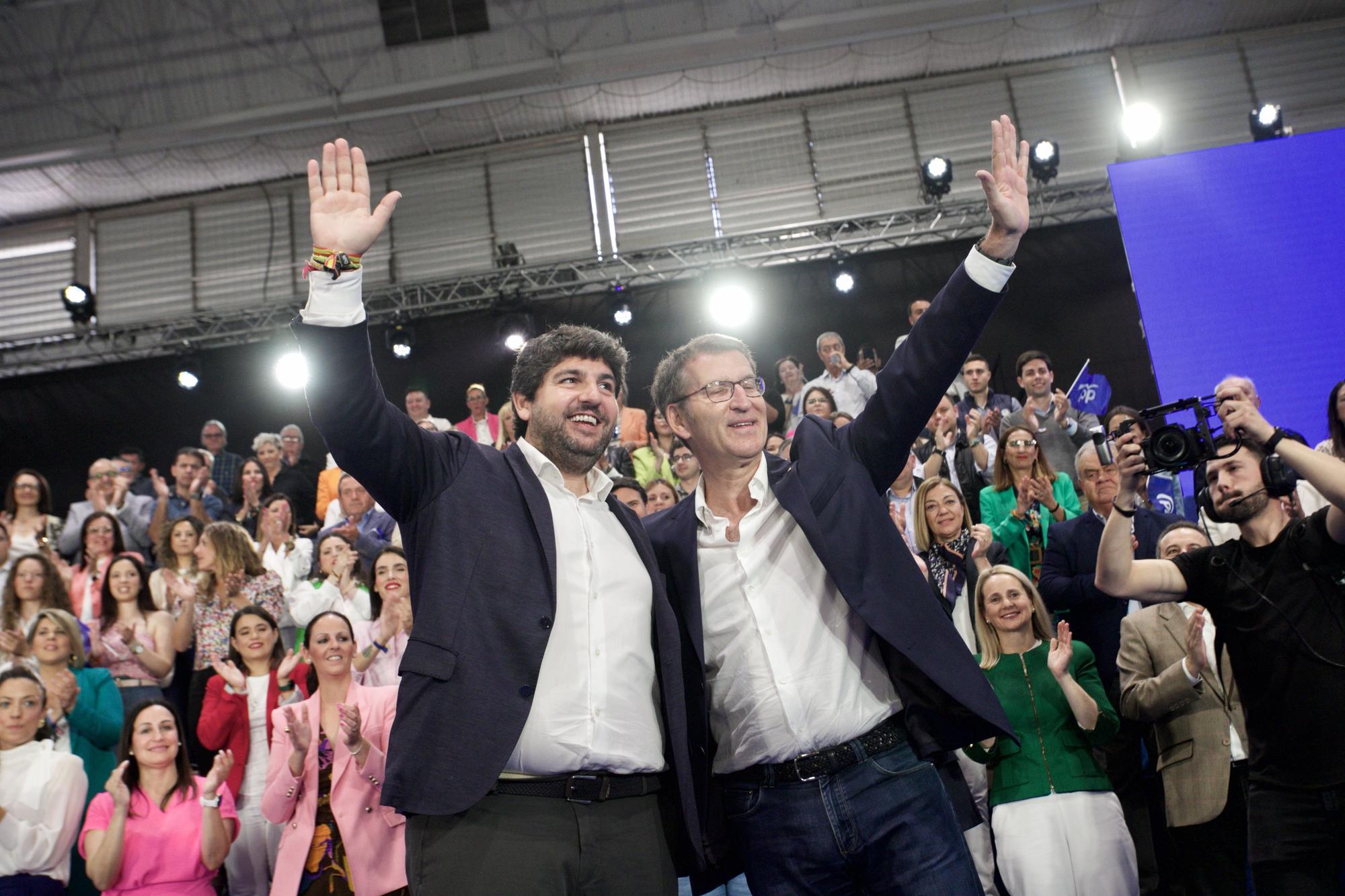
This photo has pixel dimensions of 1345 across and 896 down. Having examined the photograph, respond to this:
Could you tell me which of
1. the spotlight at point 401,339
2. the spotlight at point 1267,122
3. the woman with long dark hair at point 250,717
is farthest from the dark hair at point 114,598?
the spotlight at point 1267,122

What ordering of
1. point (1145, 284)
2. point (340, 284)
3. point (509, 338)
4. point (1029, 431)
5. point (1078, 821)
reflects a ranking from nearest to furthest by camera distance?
point (340, 284), point (1078, 821), point (1029, 431), point (1145, 284), point (509, 338)

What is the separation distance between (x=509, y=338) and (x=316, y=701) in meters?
6.68

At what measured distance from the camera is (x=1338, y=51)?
37.0ft

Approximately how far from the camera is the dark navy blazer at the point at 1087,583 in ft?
14.7

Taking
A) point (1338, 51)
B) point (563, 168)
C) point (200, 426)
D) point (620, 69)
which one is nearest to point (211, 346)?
point (200, 426)

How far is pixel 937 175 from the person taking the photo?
31.9 ft

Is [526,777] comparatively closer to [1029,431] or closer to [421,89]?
[1029,431]

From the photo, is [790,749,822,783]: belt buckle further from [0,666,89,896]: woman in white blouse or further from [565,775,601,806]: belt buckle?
[0,666,89,896]: woman in white blouse

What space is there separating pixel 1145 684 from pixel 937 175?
6.90 m

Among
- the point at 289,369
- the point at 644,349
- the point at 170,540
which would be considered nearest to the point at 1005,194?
the point at 170,540

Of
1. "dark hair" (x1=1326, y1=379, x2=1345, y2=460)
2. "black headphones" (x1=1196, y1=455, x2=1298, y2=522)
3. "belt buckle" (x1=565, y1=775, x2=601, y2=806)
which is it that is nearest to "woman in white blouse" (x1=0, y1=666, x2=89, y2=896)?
"belt buckle" (x1=565, y1=775, x2=601, y2=806)

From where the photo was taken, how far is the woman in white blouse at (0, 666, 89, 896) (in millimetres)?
4090

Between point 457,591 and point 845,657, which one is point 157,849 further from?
point 845,657

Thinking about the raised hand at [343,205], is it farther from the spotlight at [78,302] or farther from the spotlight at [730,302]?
the spotlight at [78,302]
